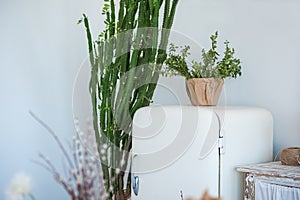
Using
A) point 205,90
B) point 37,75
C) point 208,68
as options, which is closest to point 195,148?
point 205,90

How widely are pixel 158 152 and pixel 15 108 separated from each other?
1.48 metres

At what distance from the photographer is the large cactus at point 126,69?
2.54m

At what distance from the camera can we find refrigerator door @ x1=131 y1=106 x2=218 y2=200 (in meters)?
2.07

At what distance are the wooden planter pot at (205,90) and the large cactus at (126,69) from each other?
317 mm

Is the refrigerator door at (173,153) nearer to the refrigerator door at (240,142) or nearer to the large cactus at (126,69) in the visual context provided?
the refrigerator door at (240,142)

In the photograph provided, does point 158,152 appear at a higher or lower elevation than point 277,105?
lower

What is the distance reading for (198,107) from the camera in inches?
85.6

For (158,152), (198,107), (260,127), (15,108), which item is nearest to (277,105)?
(260,127)

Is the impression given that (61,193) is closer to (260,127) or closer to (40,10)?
(40,10)

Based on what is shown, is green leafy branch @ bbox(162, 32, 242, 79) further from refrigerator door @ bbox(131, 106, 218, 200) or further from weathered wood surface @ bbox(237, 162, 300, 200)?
weathered wood surface @ bbox(237, 162, 300, 200)

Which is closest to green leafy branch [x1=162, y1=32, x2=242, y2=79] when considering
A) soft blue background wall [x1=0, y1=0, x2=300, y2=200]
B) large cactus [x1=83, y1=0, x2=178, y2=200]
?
large cactus [x1=83, y1=0, x2=178, y2=200]

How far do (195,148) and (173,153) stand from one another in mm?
123

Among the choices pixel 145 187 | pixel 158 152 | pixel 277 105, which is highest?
pixel 277 105

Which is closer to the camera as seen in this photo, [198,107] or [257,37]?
[198,107]
